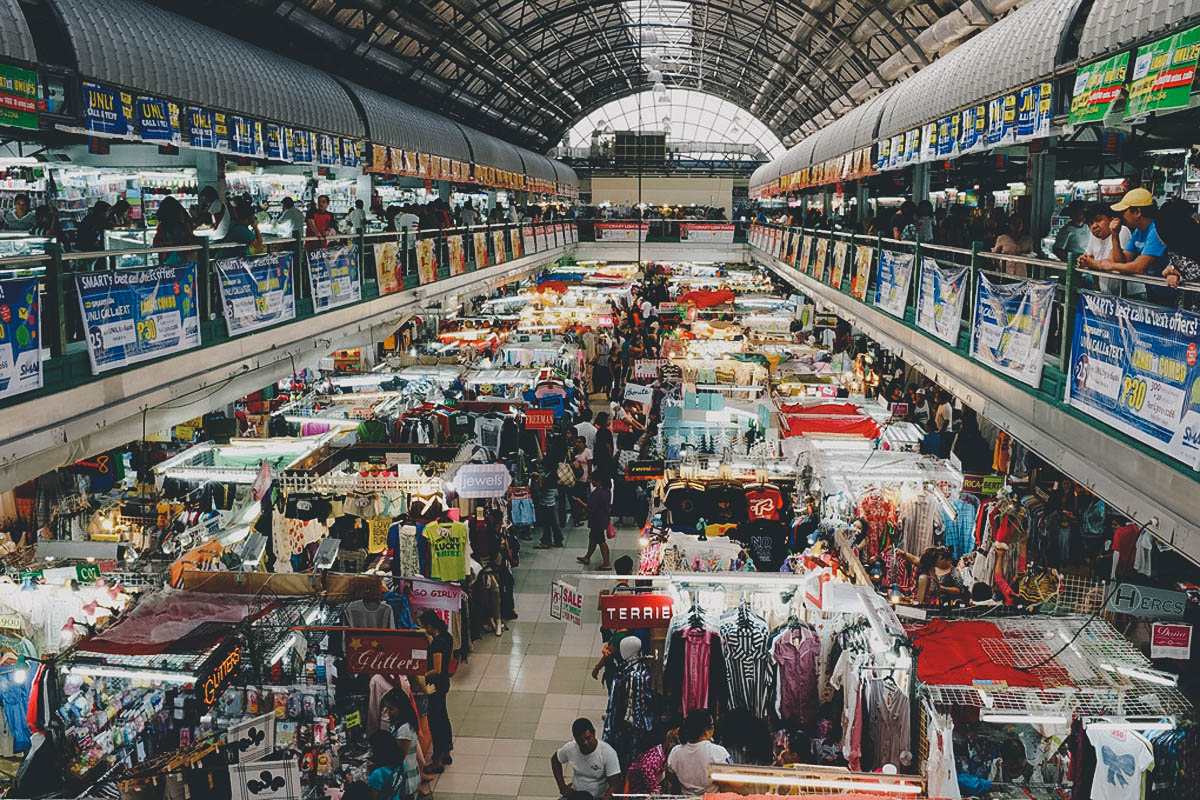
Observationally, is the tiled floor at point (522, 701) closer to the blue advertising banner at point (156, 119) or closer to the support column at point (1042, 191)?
the blue advertising banner at point (156, 119)

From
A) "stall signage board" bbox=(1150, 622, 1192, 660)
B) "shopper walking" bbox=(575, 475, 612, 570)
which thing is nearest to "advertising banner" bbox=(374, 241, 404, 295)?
"shopper walking" bbox=(575, 475, 612, 570)

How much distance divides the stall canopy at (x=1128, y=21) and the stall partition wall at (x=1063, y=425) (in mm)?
1278

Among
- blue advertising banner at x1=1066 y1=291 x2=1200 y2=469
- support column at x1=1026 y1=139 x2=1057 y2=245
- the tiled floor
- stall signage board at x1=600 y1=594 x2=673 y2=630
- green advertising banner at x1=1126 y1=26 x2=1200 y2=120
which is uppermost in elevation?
green advertising banner at x1=1126 y1=26 x2=1200 y2=120

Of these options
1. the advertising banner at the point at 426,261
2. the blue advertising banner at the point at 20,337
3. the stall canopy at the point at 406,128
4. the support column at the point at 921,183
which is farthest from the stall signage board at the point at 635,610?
the support column at the point at 921,183

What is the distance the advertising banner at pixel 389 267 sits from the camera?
12.9 m

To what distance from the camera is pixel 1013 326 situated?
6695mm

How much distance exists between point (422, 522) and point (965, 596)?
504 centimetres

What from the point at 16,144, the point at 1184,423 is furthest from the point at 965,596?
the point at 16,144

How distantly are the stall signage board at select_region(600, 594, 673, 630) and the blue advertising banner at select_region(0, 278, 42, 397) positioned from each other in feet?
13.3

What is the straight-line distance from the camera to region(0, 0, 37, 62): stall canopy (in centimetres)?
598

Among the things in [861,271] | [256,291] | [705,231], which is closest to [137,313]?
[256,291]

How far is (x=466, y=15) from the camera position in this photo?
28.6 m

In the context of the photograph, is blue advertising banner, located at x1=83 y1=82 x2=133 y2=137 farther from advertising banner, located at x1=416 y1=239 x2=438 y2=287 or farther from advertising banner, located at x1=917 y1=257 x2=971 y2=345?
advertising banner, located at x1=917 y1=257 x2=971 y2=345

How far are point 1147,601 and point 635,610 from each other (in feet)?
11.7
